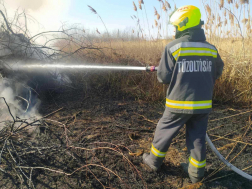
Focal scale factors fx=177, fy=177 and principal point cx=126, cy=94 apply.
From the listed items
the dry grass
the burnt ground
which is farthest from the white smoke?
the dry grass

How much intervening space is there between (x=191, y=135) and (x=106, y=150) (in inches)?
44.6

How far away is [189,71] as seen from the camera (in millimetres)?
1758

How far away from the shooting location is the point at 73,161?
2.17 meters

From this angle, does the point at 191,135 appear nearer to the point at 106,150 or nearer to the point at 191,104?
the point at 191,104

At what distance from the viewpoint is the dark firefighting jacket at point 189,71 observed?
1747mm

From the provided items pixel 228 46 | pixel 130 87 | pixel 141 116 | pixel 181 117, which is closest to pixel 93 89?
pixel 130 87

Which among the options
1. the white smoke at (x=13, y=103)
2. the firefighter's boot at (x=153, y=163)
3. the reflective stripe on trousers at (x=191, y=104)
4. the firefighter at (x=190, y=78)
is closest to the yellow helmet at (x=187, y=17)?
the firefighter at (x=190, y=78)

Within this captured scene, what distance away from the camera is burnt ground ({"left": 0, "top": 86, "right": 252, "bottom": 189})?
1.91 m

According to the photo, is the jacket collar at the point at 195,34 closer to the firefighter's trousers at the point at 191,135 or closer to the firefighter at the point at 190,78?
the firefighter at the point at 190,78

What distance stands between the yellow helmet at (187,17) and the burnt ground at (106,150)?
1457 millimetres

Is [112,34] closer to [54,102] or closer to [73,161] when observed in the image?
[54,102]

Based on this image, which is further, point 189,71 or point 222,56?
point 222,56

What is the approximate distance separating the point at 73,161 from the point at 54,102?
2156 mm

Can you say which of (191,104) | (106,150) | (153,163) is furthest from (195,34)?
(106,150)
